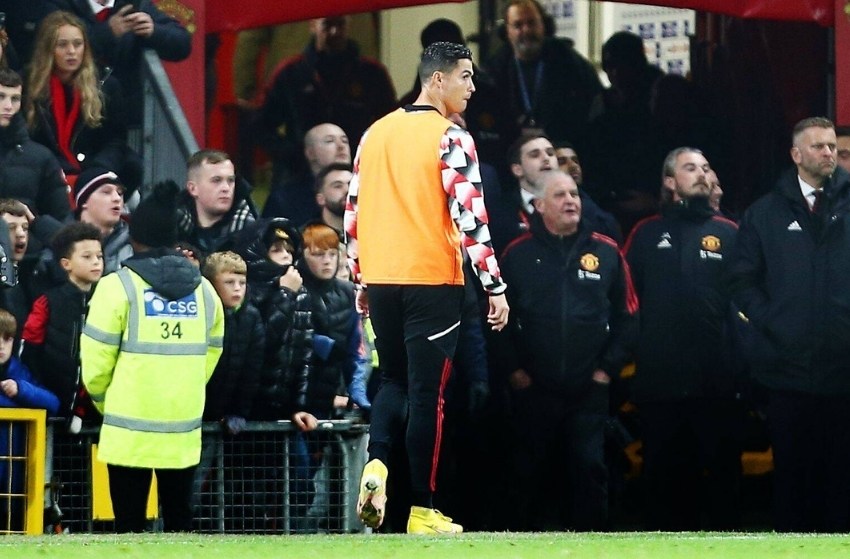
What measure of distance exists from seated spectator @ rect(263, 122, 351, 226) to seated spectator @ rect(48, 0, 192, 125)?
2.63 feet

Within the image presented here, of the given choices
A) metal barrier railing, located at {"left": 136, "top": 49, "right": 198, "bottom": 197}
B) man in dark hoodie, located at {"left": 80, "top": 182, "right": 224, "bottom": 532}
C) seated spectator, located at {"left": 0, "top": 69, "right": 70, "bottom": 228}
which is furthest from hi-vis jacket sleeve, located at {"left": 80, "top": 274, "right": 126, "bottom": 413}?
metal barrier railing, located at {"left": 136, "top": 49, "right": 198, "bottom": 197}

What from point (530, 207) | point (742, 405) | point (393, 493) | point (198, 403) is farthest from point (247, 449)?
point (742, 405)

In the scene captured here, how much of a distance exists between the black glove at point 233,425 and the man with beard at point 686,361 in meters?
2.57

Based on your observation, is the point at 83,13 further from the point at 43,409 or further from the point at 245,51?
the point at 43,409

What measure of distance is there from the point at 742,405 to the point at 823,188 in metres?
1.26

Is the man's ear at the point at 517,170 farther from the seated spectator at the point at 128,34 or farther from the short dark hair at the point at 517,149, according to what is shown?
the seated spectator at the point at 128,34

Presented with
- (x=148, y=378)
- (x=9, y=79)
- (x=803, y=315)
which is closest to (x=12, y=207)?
(x=9, y=79)

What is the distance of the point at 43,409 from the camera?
796cm

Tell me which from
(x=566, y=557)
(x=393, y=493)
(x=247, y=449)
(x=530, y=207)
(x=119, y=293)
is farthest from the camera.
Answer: (x=530, y=207)

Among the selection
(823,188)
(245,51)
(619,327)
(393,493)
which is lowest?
(393,493)

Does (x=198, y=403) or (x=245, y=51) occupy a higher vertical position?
(x=245, y=51)

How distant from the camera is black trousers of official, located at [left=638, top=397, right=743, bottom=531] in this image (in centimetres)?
995

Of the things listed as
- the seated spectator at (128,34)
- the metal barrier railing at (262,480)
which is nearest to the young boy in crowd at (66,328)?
the metal barrier railing at (262,480)

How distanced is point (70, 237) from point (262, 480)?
4.89 feet
